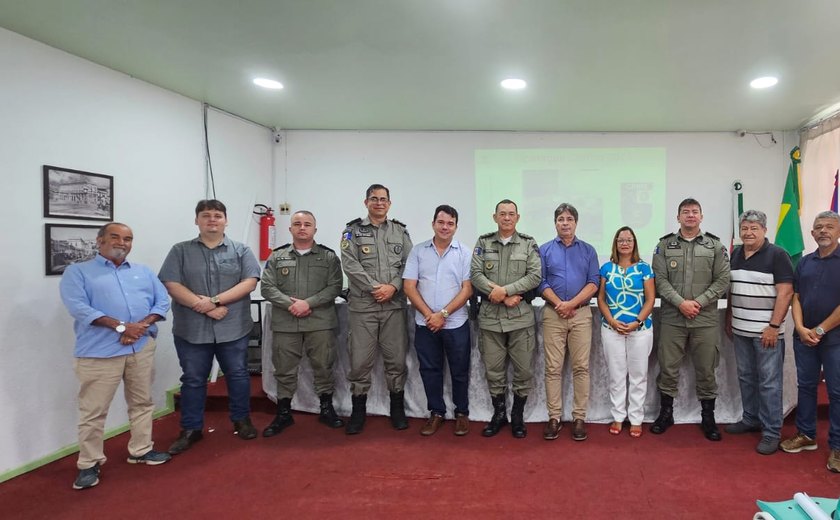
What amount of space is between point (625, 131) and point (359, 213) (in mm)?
3097

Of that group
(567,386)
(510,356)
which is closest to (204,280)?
(510,356)

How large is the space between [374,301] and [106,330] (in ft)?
5.02

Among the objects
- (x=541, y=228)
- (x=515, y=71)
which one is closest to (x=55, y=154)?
(x=515, y=71)

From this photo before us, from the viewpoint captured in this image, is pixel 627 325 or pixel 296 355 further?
pixel 296 355

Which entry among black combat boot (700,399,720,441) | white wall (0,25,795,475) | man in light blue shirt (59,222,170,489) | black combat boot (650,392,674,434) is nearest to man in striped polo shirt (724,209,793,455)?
black combat boot (700,399,720,441)

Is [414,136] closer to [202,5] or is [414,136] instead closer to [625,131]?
[625,131]

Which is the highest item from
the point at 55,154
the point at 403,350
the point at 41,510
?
the point at 55,154

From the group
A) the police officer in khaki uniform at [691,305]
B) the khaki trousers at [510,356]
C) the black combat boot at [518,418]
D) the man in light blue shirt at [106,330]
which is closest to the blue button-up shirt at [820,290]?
the police officer in khaki uniform at [691,305]

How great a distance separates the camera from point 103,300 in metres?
2.30

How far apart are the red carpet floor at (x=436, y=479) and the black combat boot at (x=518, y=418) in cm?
7

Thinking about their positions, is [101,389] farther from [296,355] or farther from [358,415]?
[358,415]

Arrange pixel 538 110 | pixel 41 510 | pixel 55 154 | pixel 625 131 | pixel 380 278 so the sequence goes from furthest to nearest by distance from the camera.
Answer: pixel 625 131 < pixel 538 110 < pixel 380 278 < pixel 55 154 < pixel 41 510

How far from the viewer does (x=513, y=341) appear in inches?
Answer: 109

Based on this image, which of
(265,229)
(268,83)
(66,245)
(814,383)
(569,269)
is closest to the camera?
(814,383)
